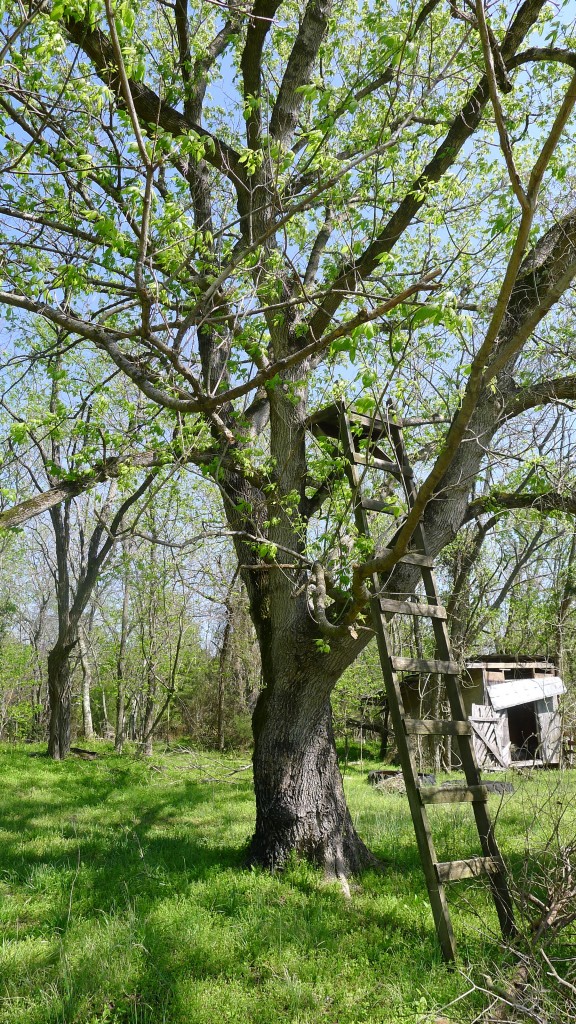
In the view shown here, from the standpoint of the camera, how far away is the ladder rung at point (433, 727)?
4465 millimetres

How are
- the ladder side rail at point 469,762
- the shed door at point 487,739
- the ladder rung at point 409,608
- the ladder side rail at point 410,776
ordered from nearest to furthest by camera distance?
the ladder side rail at point 410,776, the ladder side rail at point 469,762, the ladder rung at point 409,608, the shed door at point 487,739

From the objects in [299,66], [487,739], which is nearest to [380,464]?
[299,66]

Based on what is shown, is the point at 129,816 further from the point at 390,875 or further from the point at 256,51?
the point at 256,51

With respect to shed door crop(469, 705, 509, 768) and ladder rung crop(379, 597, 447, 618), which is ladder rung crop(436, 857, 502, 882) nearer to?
ladder rung crop(379, 597, 447, 618)

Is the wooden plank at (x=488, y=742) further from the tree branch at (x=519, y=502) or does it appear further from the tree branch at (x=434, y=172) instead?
the tree branch at (x=434, y=172)

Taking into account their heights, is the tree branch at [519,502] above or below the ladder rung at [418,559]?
above

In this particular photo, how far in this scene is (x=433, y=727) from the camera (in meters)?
4.54

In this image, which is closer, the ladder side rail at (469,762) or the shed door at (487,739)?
the ladder side rail at (469,762)

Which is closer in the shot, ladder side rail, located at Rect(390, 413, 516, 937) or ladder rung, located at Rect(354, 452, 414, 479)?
ladder side rail, located at Rect(390, 413, 516, 937)

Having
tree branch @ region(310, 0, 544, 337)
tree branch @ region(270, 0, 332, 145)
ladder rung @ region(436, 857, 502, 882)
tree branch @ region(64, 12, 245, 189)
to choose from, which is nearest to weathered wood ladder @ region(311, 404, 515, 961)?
ladder rung @ region(436, 857, 502, 882)

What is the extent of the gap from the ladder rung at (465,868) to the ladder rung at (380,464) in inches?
103

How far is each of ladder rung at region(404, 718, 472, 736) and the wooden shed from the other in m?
10.1

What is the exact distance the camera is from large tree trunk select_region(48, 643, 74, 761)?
1327 cm

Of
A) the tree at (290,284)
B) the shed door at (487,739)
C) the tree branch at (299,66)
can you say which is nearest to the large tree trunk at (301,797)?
the tree at (290,284)
